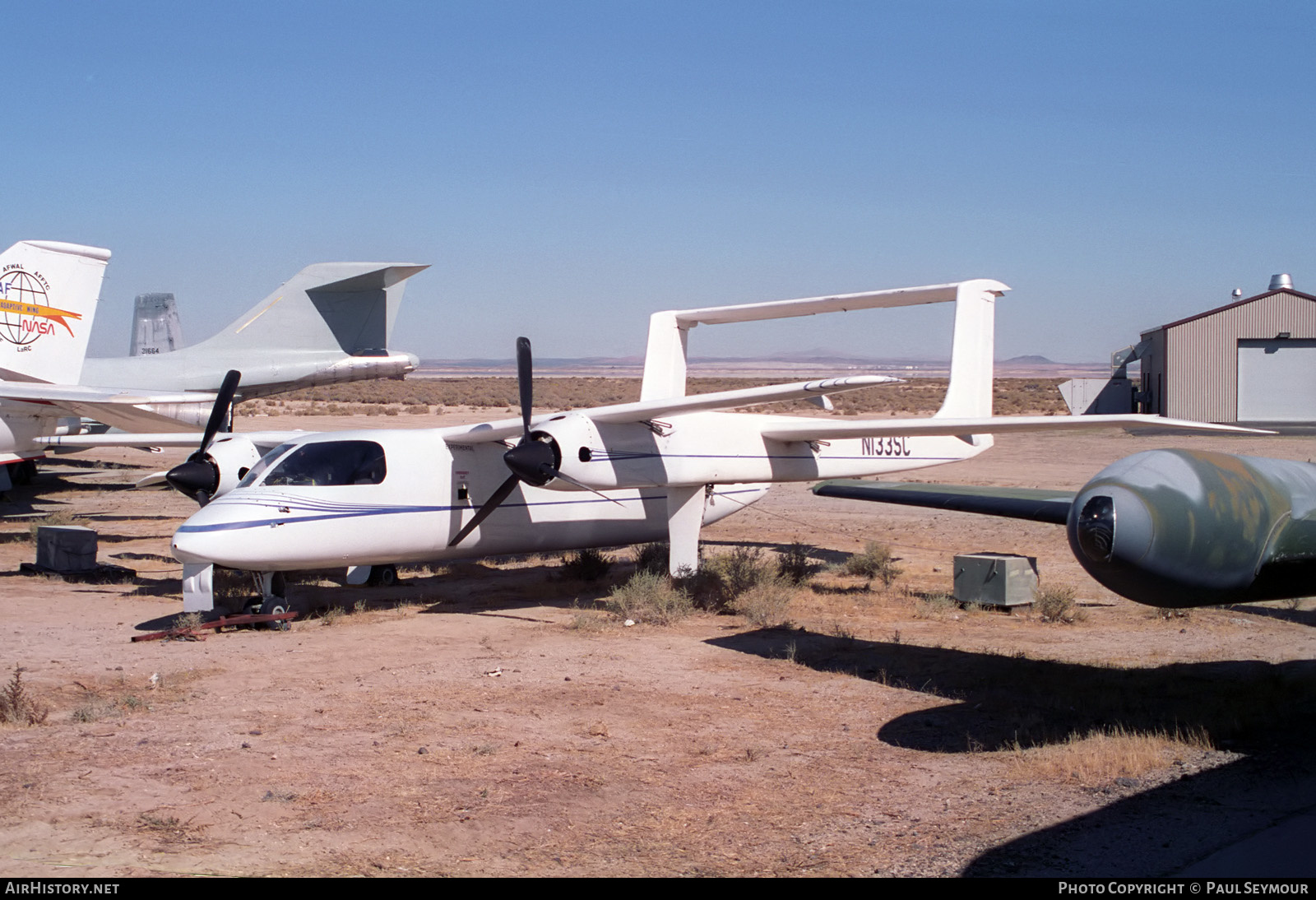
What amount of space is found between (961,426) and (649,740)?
22.0 feet

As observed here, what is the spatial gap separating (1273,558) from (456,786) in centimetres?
571

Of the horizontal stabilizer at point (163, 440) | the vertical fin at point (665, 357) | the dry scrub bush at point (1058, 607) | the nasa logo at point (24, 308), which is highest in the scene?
the nasa logo at point (24, 308)

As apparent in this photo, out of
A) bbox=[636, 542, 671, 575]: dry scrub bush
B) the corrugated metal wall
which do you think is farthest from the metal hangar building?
bbox=[636, 542, 671, 575]: dry scrub bush

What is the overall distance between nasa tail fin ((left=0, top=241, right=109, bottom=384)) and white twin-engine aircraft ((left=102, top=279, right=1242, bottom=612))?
9883 mm

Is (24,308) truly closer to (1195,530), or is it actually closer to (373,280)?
(373,280)

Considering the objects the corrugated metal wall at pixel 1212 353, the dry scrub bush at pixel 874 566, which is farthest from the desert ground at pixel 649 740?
the corrugated metal wall at pixel 1212 353

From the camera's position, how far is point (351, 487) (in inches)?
549

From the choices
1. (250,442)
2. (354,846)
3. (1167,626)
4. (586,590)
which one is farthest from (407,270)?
(354,846)

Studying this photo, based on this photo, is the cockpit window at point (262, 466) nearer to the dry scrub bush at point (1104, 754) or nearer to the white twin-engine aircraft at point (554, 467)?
the white twin-engine aircraft at point (554, 467)

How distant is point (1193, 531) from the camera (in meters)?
6.94

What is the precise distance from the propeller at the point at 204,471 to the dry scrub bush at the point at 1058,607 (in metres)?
11.4

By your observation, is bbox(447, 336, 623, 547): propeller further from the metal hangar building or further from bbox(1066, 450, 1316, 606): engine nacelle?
the metal hangar building

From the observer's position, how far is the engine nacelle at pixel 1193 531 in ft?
22.7

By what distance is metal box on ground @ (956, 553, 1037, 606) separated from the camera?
565 inches
